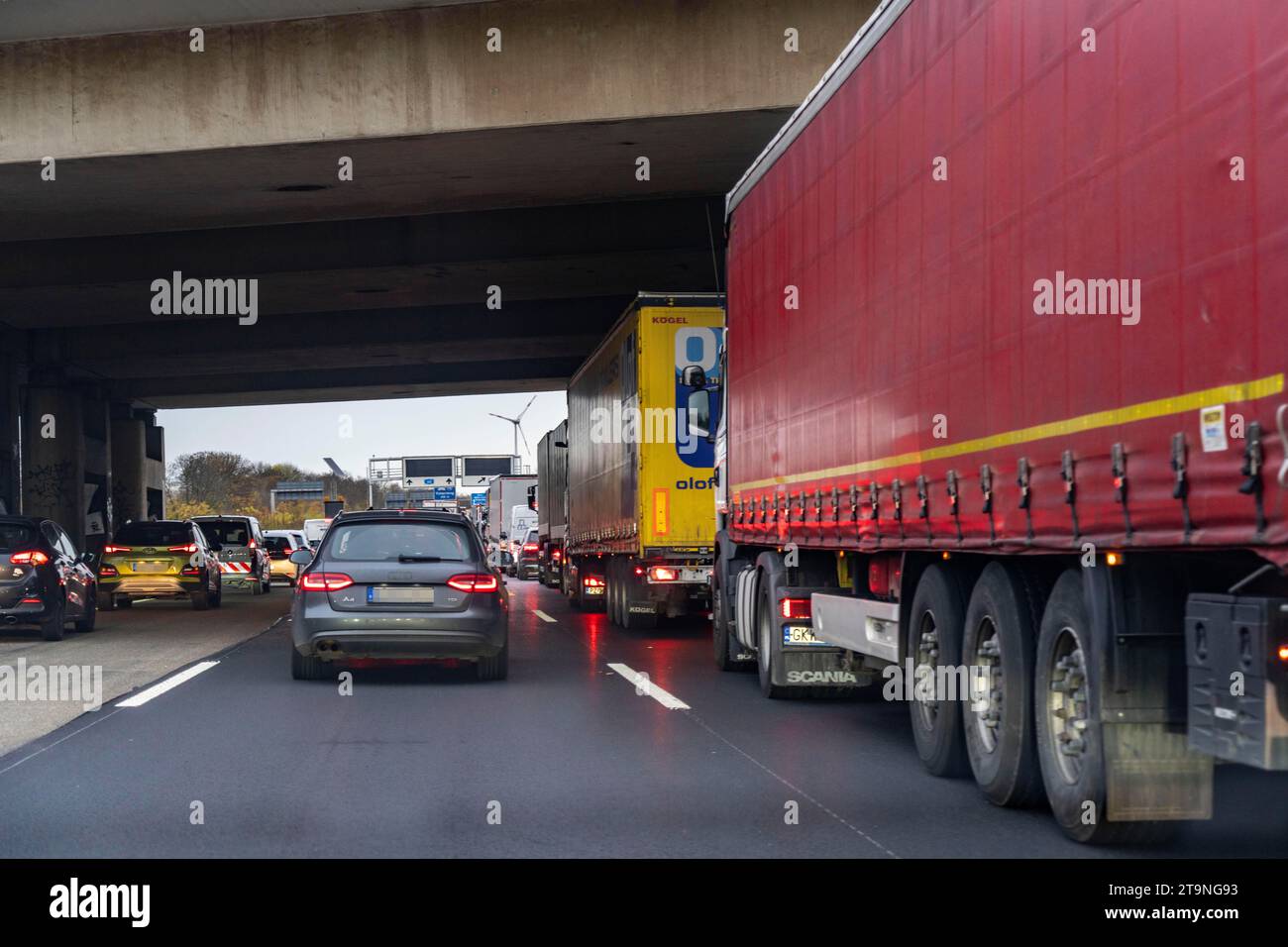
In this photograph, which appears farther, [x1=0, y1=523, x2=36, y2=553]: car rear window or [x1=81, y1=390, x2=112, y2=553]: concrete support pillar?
[x1=81, y1=390, x2=112, y2=553]: concrete support pillar

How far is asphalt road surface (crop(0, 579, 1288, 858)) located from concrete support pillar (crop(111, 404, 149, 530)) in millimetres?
38827

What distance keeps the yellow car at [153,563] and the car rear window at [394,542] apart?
15462 mm

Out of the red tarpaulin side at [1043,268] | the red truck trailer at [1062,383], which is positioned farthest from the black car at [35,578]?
the red truck trailer at [1062,383]

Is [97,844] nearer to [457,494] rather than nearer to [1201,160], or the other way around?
[1201,160]

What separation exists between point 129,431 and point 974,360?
4700 centimetres

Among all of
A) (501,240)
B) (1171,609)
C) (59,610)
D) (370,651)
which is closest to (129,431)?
(501,240)

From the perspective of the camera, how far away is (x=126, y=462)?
51719 mm

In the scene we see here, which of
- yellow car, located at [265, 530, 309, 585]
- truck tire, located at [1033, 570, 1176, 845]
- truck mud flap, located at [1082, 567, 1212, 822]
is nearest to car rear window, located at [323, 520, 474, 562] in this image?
truck tire, located at [1033, 570, 1176, 845]

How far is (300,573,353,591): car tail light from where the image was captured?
1407 cm

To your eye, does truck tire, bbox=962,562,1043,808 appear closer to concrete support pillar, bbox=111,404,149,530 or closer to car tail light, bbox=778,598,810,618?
car tail light, bbox=778,598,810,618

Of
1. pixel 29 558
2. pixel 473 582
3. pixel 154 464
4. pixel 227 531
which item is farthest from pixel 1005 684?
pixel 154 464

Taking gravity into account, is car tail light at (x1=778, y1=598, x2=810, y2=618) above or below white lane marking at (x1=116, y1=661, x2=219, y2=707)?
above

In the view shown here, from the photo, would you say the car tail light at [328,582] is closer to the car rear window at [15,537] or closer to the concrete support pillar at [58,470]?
the car rear window at [15,537]

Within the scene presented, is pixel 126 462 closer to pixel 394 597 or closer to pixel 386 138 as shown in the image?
pixel 386 138
